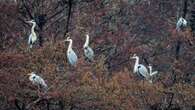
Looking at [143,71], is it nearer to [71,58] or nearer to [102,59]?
[102,59]

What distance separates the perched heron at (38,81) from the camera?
1792 cm

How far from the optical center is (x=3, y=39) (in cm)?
2253

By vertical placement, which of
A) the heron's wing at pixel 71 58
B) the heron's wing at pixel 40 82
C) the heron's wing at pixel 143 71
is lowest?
the heron's wing at pixel 143 71

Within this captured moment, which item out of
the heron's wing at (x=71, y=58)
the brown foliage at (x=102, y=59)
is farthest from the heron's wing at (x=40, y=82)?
the heron's wing at (x=71, y=58)

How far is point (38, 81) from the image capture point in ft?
58.8

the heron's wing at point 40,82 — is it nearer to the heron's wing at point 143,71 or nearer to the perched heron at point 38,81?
the perched heron at point 38,81

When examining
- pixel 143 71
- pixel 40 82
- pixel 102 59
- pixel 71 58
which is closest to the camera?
pixel 40 82

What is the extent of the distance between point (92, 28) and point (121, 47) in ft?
5.03

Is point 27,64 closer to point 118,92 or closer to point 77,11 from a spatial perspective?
point 118,92

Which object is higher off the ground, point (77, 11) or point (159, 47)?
point (77, 11)

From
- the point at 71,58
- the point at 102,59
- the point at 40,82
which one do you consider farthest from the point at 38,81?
the point at 102,59

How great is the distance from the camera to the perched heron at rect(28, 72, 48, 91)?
1792 cm

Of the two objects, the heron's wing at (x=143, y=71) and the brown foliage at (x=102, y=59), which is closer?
the brown foliage at (x=102, y=59)

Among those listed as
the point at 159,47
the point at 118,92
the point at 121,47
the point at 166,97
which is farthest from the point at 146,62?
the point at 118,92
